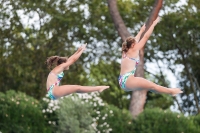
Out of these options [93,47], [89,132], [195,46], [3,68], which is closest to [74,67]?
[93,47]

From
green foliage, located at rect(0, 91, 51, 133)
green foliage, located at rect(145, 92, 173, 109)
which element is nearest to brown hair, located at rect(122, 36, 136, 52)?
green foliage, located at rect(0, 91, 51, 133)

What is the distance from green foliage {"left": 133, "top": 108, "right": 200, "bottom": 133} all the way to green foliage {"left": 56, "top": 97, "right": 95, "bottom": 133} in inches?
54.3

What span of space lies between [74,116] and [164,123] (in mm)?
2358

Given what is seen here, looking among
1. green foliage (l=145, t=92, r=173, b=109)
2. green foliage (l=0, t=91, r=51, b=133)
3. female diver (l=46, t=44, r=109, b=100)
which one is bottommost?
green foliage (l=145, t=92, r=173, b=109)

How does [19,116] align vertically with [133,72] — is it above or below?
below

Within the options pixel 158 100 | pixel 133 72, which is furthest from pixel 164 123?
pixel 158 100

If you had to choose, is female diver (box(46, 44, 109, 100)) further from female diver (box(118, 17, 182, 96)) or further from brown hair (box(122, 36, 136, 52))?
brown hair (box(122, 36, 136, 52))

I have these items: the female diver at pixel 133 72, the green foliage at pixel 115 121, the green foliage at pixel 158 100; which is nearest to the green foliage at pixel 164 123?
the green foliage at pixel 115 121

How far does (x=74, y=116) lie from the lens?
1540cm

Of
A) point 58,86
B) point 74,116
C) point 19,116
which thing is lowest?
point 74,116

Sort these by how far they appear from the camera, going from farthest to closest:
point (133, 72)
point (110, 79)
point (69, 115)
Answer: point (110, 79) < point (69, 115) < point (133, 72)

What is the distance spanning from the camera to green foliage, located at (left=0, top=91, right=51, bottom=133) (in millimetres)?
14781

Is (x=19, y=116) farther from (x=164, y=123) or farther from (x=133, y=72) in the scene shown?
(x=133, y=72)

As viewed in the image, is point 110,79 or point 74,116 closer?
point 74,116
